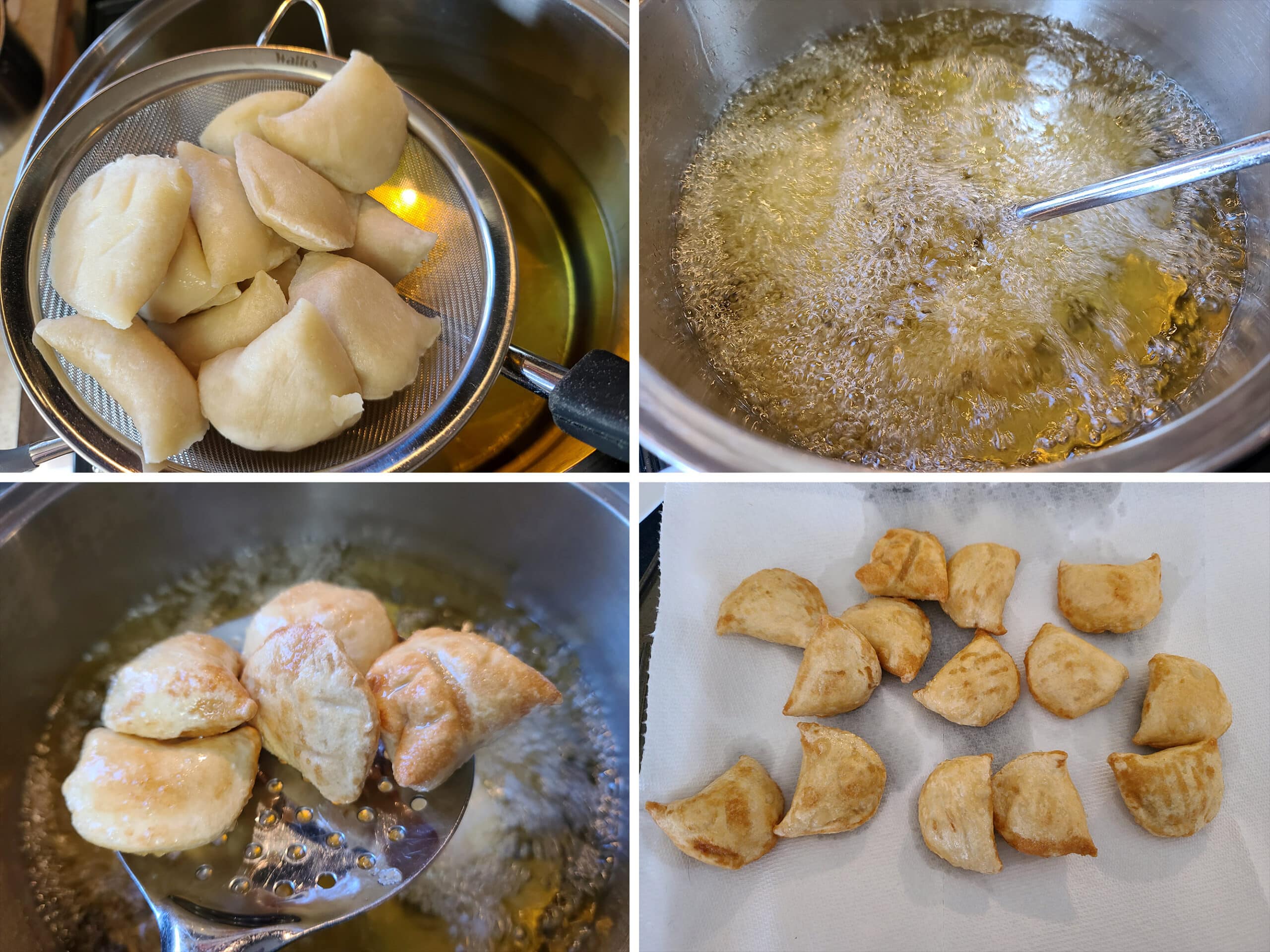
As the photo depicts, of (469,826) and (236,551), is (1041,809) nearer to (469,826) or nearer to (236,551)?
(469,826)

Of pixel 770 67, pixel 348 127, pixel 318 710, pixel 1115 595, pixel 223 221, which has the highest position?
pixel 770 67

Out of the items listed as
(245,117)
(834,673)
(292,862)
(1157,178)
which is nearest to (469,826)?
(292,862)

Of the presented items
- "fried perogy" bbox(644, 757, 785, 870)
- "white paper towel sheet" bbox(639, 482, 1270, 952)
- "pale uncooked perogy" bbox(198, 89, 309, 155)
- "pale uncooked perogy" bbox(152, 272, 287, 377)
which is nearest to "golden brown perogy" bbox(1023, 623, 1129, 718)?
"white paper towel sheet" bbox(639, 482, 1270, 952)

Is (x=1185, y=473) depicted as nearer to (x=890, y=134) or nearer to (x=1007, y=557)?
(x=1007, y=557)

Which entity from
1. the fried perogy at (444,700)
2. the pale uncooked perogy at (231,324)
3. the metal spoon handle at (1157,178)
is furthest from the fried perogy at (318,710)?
the metal spoon handle at (1157,178)

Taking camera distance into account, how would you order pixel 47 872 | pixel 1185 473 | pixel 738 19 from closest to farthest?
pixel 1185 473, pixel 47 872, pixel 738 19

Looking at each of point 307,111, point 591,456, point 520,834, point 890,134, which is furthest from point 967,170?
point 520,834

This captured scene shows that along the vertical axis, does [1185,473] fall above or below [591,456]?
below
